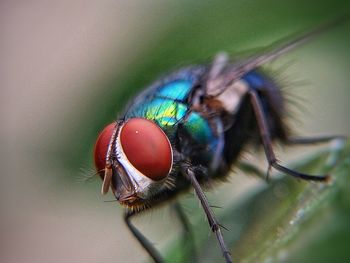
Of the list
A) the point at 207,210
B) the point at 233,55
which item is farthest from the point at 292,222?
→ the point at 233,55

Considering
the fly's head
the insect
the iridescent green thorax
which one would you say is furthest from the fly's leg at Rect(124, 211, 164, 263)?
the iridescent green thorax

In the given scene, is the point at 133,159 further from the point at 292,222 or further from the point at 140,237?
the point at 292,222

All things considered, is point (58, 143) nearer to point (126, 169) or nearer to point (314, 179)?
point (126, 169)

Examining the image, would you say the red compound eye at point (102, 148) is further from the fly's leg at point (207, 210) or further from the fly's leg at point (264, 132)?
the fly's leg at point (264, 132)

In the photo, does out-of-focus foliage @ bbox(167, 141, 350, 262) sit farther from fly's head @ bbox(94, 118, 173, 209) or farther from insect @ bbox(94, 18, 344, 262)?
fly's head @ bbox(94, 118, 173, 209)

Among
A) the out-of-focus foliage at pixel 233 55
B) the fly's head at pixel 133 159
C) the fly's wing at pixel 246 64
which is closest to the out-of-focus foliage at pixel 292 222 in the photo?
the out-of-focus foliage at pixel 233 55
